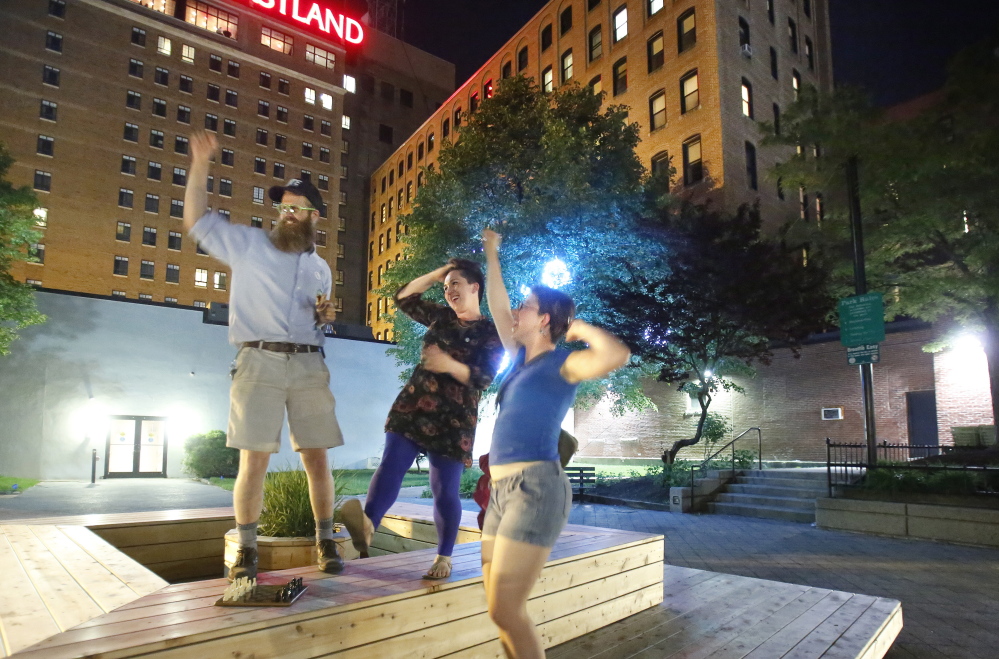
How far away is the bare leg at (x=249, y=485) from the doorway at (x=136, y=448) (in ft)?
75.5

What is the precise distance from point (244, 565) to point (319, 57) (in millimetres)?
64261

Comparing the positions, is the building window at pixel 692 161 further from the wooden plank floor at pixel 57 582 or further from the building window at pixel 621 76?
the wooden plank floor at pixel 57 582

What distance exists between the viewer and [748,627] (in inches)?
170

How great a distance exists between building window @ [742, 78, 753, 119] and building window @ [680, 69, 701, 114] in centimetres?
206

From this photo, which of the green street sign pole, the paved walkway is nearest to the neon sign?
the paved walkway

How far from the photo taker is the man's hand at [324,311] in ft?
10.9

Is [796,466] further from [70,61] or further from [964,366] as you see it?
[70,61]

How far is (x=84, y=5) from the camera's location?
4712 cm

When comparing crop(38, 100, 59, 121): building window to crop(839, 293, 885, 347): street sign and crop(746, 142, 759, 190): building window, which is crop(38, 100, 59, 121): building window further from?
crop(839, 293, 885, 347): street sign

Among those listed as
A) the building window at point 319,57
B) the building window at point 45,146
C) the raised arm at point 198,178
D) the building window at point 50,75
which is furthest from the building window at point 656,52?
the building window at point 50,75

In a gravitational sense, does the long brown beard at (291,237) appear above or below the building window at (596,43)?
below

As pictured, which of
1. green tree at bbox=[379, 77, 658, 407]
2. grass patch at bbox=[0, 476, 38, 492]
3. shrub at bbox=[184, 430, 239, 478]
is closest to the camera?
green tree at bbox=[379, 77, 658, 407]

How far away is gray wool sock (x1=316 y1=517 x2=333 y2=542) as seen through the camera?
3.56 meters

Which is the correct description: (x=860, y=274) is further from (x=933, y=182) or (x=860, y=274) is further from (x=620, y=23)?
(x=620, y=23)
